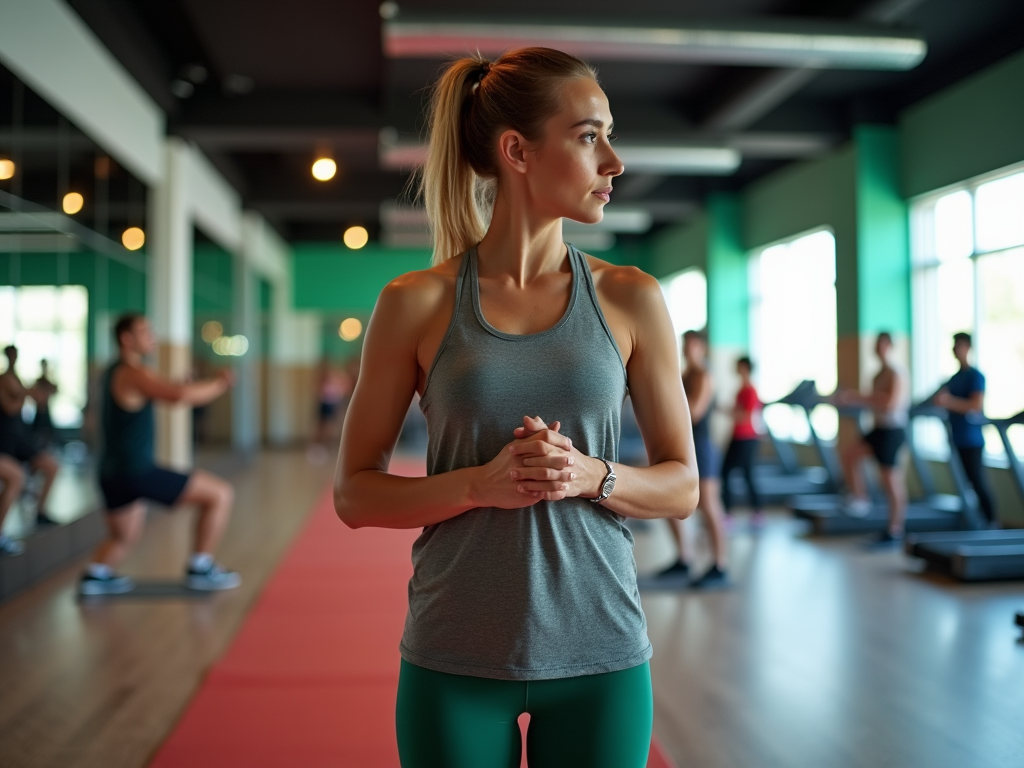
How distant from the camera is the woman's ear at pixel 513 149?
1153 millimetres

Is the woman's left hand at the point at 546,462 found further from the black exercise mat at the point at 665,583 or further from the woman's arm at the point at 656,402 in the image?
the black exercise mat at the point at 665,583

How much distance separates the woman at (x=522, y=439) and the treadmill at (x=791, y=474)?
668 centimetres

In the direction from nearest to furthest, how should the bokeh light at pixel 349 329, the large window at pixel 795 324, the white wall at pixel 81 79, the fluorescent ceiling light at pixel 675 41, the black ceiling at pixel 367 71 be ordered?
the white wall at pixel 81 79
the fluorescent ceiling light at pixel 675 41
the black ceiling at pixel 367 71
the large window at pixel 795 324
the bokeh light at pixel 349 329

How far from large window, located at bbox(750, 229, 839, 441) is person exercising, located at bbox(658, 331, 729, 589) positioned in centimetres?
445

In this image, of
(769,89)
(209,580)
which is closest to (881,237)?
(769,89)

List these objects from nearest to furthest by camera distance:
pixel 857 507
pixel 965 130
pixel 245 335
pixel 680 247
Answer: pixel 857 507 → pixel 965 130 → pixel 245 335 → pixel 680 247

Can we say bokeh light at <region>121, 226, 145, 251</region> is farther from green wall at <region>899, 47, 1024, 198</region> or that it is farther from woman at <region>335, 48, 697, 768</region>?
green wall at <region>899, 47, 1024, 198</region>

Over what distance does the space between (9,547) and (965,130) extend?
25.5 ft

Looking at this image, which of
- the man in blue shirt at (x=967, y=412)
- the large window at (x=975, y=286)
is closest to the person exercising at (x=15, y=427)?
the man in blue shirt at (x=967, y=412)

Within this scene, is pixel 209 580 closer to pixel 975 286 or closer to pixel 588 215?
pixel 588 215

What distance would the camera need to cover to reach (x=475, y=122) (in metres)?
1.21

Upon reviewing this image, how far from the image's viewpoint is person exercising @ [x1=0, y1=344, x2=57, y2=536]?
4.77m

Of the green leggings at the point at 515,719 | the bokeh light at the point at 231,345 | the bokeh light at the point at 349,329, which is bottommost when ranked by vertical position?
the green leggings at the point at 515,719

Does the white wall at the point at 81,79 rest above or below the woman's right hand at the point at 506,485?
above
